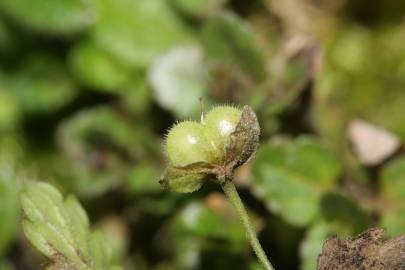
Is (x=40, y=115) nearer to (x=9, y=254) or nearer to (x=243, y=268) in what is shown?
(x=9, y=254)

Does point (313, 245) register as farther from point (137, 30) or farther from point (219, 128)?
point (137, 30)

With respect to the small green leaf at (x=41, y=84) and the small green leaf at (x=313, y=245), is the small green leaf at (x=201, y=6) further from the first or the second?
the small green leaf at (x=313, y=245)

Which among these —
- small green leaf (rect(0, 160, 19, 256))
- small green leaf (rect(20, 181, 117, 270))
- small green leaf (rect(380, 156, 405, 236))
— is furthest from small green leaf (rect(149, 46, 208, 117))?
small green leaf (rect(20, 181, 117, 270))

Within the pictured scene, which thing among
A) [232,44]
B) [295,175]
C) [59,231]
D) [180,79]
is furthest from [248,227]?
[180,79]

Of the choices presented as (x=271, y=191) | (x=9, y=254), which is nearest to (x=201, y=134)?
(x=271, y=191)

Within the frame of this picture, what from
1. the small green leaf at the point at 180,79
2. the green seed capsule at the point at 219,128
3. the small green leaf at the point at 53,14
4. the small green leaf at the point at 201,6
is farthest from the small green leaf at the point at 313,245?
the small green leaf at the point at 53,14

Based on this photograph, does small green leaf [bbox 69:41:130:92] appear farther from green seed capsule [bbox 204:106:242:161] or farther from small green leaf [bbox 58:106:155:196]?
green seed capsule [bbox 204:106:242:161]
